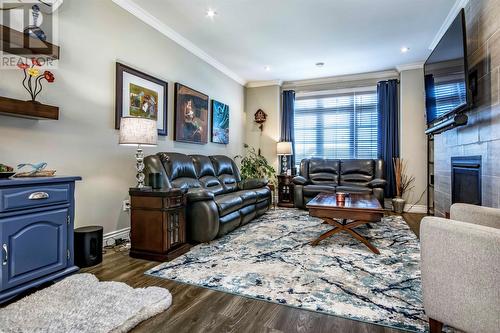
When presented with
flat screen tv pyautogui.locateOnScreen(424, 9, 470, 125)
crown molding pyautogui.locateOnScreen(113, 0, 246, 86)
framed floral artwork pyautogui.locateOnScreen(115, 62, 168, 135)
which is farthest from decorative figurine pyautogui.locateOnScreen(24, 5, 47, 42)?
flat screen tv pyautogui.locateOnScreen(424, 9, 470, 125)

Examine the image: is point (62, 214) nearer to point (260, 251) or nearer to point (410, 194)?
point (260, 251)

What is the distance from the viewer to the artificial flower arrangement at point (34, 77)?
2120 millimetres

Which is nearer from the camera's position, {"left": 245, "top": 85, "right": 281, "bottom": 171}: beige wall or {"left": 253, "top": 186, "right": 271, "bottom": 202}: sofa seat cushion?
{"left": 253, "top": 186, "right": 271, "bottom": 202}: sofa seat cushion

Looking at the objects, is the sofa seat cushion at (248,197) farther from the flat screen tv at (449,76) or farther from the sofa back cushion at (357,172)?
the flat screen tv at (449,76)

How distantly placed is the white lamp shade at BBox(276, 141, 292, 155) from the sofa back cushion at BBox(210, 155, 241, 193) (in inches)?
53.4

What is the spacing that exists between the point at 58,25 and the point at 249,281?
2.80 m

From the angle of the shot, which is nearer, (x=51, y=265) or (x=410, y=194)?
(x=51, y=265)

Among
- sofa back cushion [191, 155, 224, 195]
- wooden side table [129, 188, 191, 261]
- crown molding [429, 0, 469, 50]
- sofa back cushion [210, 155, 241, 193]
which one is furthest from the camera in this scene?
sofa back cushion [210, 155, 241, 193]

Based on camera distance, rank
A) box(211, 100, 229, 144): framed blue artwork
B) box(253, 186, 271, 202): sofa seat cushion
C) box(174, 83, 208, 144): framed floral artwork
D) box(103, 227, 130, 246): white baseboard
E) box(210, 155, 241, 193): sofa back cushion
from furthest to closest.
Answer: box(211, 100, 229, 144): framed blue artwork, box(210, 155, 241, 193): sofa back cushion, box(253, 186, 271, 202): sofa seat cushion, box(174, 83, 208, 144): framed floral artwork, box(103, 227, 130, 246): white baseboard

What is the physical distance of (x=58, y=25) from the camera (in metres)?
2.45

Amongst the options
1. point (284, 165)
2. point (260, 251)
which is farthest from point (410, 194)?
point (260, 251)

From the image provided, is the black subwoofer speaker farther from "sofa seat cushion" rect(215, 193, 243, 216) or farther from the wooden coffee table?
the wooden coffee table

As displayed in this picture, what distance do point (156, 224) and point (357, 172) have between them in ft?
13.3

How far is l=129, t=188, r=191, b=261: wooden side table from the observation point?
2537 millimetres
